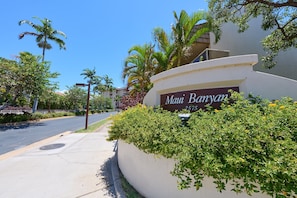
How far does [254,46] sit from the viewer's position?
8.84 m

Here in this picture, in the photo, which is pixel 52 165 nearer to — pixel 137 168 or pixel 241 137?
pixel 137 168

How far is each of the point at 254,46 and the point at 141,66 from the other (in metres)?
6.75

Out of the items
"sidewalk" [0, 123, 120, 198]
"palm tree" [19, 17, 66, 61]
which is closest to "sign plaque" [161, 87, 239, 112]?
"sidewalk" [0, 123, 120, 198]

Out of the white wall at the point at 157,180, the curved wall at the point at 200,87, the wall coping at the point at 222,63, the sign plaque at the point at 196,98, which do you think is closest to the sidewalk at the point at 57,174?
the white wall at the point at 157,180

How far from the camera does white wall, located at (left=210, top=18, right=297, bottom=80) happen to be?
8.10m

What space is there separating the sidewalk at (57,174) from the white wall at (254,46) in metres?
8.62

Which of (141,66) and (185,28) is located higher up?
(185,28)

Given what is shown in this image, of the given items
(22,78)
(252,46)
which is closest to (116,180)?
(252,46)

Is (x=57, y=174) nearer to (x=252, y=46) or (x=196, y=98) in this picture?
(x=196, y=98)

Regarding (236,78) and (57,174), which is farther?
(57,174)

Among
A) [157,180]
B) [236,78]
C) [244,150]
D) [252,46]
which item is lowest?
[157,180]

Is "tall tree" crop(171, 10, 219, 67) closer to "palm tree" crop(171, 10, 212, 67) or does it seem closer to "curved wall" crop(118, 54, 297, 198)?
"palm tree" crop(171, 10, 212, 67)

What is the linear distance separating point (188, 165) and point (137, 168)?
1.89 metres

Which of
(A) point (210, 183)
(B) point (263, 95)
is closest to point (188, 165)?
(A) point (210, 183)
